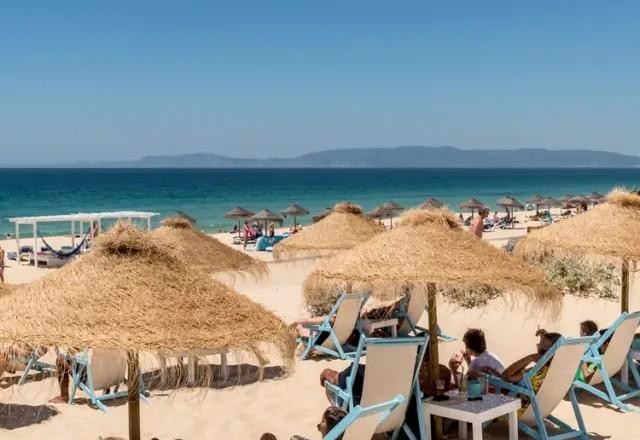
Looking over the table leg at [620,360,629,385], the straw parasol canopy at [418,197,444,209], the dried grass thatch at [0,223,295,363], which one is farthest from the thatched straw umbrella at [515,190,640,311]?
the dried grass thatch at [0,223,295,363]

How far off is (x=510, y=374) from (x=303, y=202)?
64.0 meters

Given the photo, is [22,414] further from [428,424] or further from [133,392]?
[428,424]

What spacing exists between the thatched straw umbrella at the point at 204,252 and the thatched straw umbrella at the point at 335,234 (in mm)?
1413

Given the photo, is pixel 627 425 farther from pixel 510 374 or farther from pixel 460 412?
pixel 460 412

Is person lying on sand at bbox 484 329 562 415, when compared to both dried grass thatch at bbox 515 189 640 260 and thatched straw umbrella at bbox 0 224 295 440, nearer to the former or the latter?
dried grass thatch at bbox 515 189 640 260

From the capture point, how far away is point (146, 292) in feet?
12.4

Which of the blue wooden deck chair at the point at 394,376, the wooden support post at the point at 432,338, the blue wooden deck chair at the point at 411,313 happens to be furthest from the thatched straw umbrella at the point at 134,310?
the blue wooden deck chair at the point at 411,313

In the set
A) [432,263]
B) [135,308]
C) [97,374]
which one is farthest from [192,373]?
[135,308]

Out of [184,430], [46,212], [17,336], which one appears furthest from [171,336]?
[46,212]

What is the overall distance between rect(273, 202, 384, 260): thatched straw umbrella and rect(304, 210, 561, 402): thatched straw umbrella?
3.59m

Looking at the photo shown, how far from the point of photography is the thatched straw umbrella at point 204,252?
7.83m

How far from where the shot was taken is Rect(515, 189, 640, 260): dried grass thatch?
686 centimetres

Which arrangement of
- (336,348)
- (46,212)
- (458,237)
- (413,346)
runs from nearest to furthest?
(413,346), (458,237), (336,348), (46,212)

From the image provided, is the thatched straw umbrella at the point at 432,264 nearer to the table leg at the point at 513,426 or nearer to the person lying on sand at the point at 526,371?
the person lying on sand at the point at 526,371
